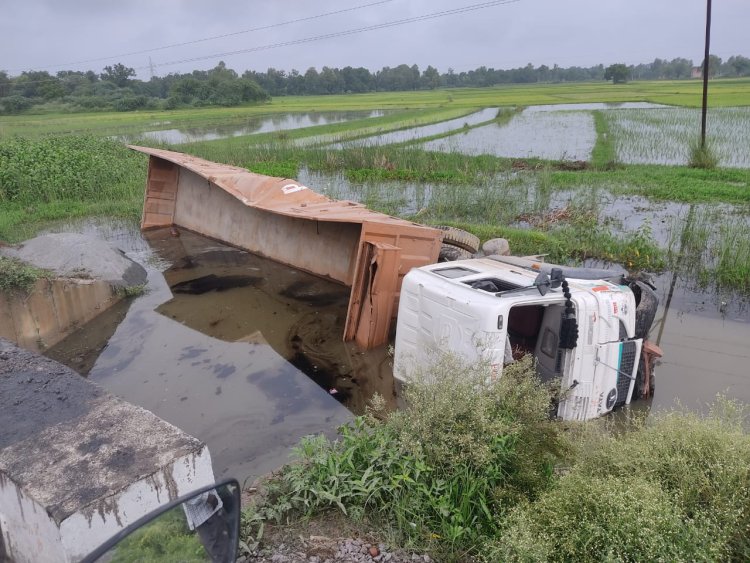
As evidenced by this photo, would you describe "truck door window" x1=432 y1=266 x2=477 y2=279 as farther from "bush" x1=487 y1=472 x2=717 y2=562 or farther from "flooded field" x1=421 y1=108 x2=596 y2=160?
"flooded field" x1=421 y1=108 x2=596 y2=160

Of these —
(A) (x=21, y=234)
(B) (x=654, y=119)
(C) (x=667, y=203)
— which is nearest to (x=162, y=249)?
(A) (x=21, y=234)

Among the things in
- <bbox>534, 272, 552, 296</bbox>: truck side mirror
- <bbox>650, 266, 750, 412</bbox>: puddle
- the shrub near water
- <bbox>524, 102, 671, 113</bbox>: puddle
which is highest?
<bbox>524, 102, 671, 113</bbox>: puddle

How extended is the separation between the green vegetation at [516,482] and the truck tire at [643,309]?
186 cm

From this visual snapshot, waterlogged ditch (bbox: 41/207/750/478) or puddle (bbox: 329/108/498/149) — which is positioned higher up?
puddle (bbox: 329/108/498/149)

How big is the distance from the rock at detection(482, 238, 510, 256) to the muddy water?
2.58 m

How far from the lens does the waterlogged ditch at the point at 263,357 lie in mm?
5816

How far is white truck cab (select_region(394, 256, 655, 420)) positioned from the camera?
16.1 feet

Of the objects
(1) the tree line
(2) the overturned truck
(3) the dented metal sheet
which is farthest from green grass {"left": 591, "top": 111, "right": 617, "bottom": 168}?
(1) the tree line

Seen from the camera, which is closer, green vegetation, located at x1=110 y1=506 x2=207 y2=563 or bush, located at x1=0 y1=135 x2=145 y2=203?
green vegetation, located at x1=110 y1=506 x2=207 y2=563

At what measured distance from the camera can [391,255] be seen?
275 inches

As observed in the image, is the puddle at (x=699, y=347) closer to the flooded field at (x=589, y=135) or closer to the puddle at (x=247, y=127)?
the flooded field at (x=589, y=135)

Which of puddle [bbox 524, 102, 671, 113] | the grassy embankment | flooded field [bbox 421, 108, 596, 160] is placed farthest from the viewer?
puddle [bbox 524, 102, 671, 113]

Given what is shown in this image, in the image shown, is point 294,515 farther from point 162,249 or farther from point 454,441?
point 162,249

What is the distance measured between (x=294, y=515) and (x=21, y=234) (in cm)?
1115
